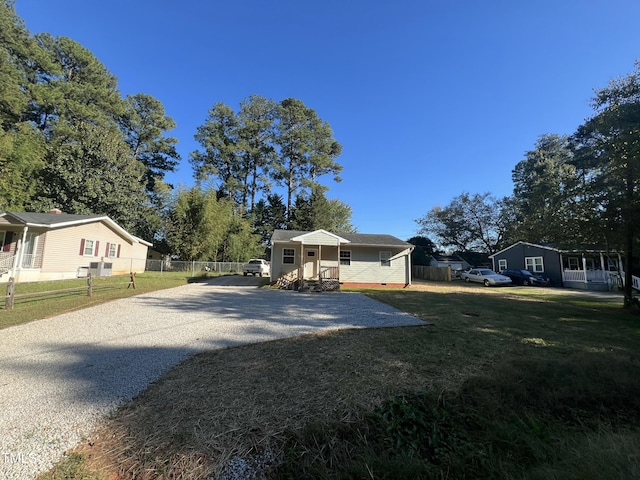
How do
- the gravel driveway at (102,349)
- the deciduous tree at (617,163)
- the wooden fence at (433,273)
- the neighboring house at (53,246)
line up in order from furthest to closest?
the wooden fence at (433,273) → the neighboring house at (53,246) → the deciduous tree at (617,163) → the gravel driveway at (102,349)

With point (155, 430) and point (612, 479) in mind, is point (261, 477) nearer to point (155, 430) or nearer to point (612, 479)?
point (155, 430)

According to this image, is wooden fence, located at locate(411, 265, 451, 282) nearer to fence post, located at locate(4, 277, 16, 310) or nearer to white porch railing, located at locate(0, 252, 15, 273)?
fence post, located at locate(4, 277, 16, 310)

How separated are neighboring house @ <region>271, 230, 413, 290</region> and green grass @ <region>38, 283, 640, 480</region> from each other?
12.4 meters

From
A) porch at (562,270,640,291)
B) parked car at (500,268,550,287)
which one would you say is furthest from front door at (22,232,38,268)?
porch at (562,270,640,291)

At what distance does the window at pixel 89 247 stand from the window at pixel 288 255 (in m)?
12.6

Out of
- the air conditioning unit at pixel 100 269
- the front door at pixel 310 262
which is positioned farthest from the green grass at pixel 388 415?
the air conditioning unit at pixel 100 269

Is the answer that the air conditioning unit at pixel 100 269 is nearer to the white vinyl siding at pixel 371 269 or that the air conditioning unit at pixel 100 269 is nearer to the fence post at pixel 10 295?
the fence post at pixel 10 295

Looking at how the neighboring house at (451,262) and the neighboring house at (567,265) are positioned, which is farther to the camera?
the neighboring house at (451,262)

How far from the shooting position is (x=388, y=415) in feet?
8.82

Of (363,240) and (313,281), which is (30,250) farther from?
(363,240)

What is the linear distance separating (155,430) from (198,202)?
932 inches

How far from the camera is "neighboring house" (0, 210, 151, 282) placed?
1488 centimetres

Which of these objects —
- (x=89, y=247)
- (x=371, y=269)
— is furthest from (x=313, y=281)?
(x=89, y=247)

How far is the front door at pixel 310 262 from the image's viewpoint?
17639 mm
